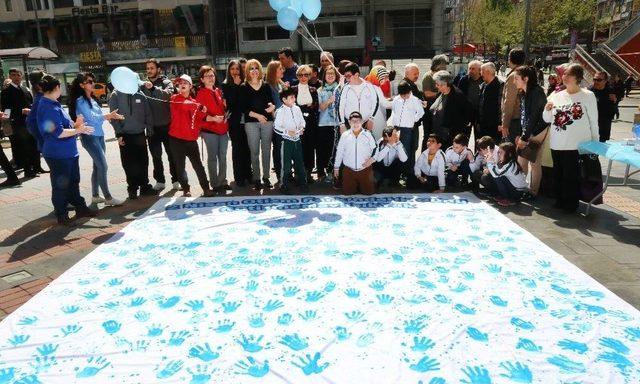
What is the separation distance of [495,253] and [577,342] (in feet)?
4.51

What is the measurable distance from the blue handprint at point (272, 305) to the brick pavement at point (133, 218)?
190 centimetres

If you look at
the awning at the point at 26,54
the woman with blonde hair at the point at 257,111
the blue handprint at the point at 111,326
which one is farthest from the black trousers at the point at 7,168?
the awning at the point at 26,54

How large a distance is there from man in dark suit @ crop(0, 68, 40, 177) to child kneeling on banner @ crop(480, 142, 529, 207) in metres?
7.49

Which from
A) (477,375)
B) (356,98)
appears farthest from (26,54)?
(477,375)

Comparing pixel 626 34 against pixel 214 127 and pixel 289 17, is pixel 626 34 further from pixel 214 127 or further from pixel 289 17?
pixel 214 127

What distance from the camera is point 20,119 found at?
26.6ft

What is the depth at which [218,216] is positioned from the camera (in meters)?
5.38

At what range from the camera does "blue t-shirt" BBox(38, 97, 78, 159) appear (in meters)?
4.98

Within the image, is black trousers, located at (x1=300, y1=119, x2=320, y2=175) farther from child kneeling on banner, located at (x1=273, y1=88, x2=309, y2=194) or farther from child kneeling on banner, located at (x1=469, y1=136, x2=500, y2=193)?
child kneeling on banner, located at (x1=469, y1=136, x2=500, y2=193)

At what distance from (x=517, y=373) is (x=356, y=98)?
4.41 meters

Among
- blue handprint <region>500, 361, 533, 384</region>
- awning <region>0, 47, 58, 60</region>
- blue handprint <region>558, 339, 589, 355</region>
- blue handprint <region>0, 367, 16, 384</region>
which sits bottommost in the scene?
blue handprint <region>500, 361, 533, 384</region>

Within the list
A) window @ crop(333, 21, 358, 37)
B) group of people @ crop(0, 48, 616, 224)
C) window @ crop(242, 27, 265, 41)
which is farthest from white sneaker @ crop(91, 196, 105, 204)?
window @ crop(242, 27, 265, 41)

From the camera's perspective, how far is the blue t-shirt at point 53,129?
196 inches

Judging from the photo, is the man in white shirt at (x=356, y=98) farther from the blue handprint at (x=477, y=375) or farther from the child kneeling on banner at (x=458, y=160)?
the blue handprint at (x=477, y=375)
